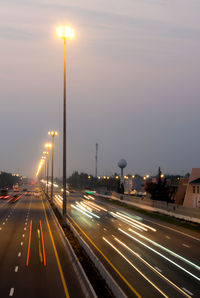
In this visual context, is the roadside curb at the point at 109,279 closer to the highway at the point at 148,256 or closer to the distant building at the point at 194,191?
the highway at the point at 148,256

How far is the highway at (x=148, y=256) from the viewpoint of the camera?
71.2 ft

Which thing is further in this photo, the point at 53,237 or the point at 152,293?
the point at 53,237

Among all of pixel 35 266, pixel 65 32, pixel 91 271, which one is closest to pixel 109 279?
pixel 91 271

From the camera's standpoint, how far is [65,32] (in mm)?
40906

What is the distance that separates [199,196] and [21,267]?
5455 cm

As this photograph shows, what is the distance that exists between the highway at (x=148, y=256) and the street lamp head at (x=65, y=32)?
704 inches

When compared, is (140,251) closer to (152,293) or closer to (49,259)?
(49,259)

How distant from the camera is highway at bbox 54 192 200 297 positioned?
21.7m

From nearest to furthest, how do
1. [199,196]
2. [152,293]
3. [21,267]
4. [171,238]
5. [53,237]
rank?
[152,293] → [21,267] → [53,237] → [171,238] → [199,196]

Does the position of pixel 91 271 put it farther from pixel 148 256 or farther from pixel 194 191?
pixel 194 191

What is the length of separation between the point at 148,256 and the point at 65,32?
21332 millimetres

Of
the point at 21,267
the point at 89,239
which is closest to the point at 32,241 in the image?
the point at 89,239

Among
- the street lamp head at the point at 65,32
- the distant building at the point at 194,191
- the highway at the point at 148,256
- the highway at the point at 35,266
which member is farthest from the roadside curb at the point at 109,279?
the distant building at the point at 194,191

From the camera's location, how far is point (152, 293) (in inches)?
798
